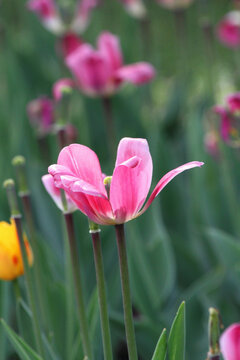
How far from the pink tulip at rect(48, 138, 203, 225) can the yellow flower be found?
0.19 metres

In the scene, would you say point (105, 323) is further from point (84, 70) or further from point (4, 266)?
point (84, 70)

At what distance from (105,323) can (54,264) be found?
607 millimetres

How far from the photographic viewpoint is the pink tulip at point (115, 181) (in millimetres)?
551

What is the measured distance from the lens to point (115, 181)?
1.81ft

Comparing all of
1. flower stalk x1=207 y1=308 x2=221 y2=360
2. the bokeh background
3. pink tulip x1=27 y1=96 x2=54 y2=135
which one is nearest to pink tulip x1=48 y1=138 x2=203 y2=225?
flower stalk x1=207 y1=308 x2=221 y2=360

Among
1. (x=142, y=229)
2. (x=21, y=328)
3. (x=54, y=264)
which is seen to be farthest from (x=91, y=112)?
(x=21, y=328)

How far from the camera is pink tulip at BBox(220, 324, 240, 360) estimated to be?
565mm

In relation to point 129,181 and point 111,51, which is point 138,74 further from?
point 129,181

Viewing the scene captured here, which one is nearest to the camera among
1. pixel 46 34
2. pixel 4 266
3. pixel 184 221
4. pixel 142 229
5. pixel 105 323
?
pixel 105 323

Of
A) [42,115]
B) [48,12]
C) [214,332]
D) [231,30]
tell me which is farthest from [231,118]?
[48,12]

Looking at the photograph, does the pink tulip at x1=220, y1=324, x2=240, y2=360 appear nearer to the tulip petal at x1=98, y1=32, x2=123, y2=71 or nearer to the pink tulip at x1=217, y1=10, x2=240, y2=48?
the tulip petal at x1=98, y1=32, x2=123, y2=71

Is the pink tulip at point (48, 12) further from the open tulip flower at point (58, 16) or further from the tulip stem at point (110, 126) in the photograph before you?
the tulip stem at point (110, 126)

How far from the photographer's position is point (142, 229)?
4.44 feet

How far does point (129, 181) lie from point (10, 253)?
236mm
